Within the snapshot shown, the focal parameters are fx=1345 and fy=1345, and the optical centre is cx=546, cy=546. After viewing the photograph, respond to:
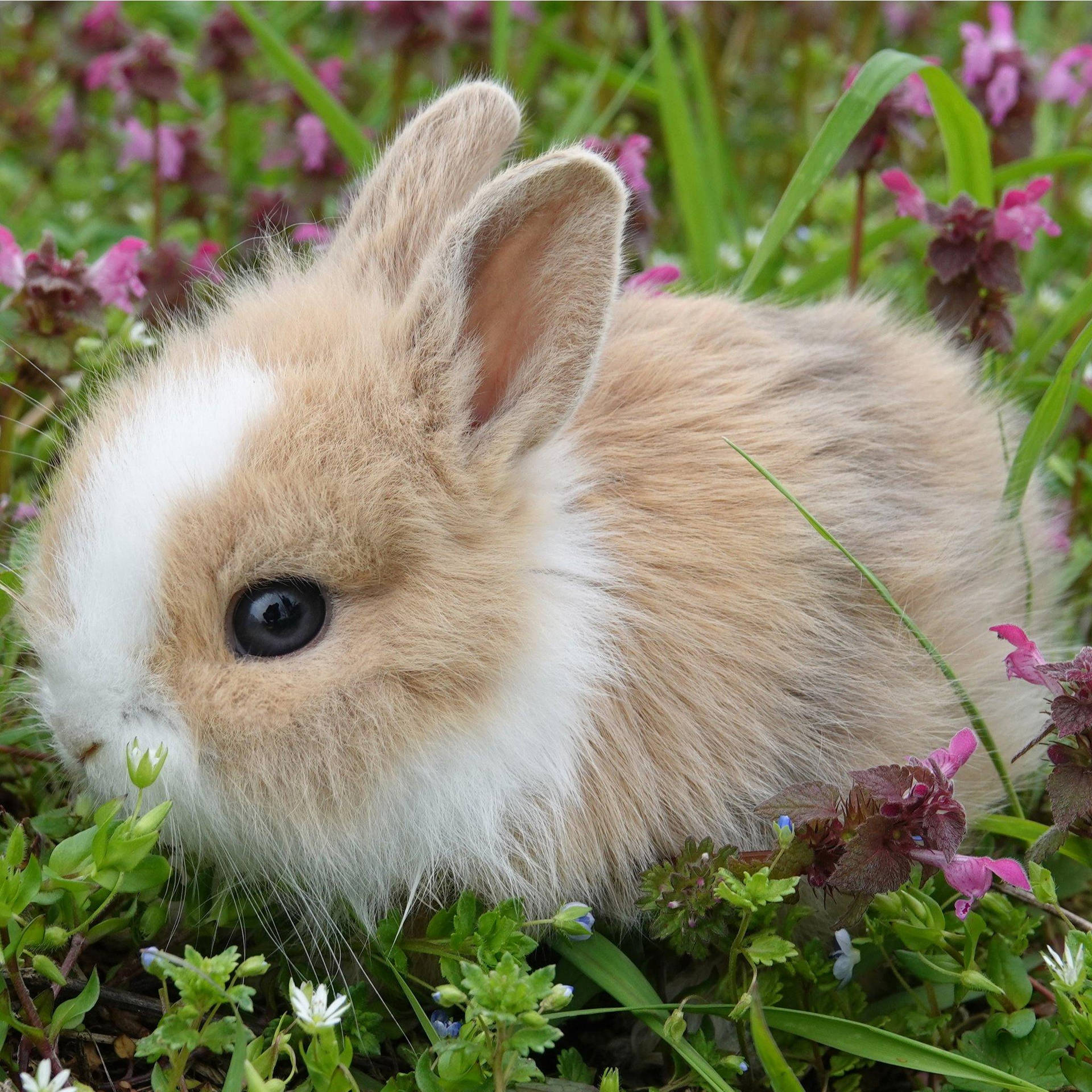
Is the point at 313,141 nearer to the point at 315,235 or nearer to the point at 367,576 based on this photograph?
the point at 315,235

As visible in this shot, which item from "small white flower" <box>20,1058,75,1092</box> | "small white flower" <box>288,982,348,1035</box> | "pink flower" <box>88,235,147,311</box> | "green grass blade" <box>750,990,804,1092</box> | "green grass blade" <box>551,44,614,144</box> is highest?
"pink flower" <box>88,235,147,311</box>

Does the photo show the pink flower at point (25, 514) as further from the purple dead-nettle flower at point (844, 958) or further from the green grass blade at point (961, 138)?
the green grass blade at point (961, 138)

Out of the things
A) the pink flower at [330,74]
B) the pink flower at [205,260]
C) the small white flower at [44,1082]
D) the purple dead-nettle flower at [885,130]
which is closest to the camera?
the small white flower at [44,1082]

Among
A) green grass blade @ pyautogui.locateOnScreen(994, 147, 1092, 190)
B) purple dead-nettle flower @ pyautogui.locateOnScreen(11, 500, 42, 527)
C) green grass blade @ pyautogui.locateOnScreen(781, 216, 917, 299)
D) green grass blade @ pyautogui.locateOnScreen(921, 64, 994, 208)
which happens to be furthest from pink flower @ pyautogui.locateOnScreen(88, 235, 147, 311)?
green grass blade @ pyautogui.locateOnScreen(994, 147, 1092, 190)

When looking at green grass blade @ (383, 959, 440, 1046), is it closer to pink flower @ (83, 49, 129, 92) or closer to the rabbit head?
the rabbit head

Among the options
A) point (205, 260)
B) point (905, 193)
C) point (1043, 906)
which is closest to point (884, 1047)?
point (1043, 906)

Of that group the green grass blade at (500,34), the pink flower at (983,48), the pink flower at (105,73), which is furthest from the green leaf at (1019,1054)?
the pink flower at (105,73)
